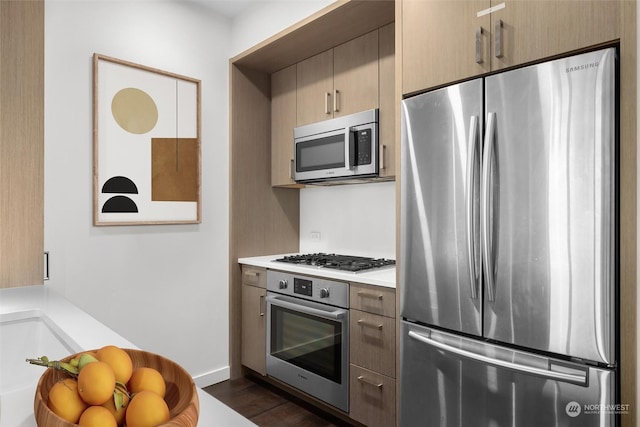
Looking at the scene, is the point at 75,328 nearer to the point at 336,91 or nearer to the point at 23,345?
the point at 23,345

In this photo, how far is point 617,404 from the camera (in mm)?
1311

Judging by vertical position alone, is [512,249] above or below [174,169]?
below

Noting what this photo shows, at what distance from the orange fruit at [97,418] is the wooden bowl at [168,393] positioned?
2cm

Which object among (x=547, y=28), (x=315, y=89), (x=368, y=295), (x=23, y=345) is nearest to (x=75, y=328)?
(x=23, y=345)

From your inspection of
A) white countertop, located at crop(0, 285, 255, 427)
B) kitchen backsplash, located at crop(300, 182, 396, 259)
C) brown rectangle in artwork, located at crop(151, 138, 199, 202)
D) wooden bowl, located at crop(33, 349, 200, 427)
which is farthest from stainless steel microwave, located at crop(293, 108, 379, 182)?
wooden bowl, located at crop(33, 349, 200, 427)

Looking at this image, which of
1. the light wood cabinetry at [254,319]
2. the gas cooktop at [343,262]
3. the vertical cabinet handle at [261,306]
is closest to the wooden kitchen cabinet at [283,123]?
the gas cooktop at [343,262]

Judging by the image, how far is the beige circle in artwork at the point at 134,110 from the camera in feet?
8.05

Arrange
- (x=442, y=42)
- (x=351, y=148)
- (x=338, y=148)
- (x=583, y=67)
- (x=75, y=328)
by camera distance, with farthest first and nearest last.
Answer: (x=338, y=148), (x=351, y=148), (x=442, y=42), (x=583, y=67), (x=75, y=328)

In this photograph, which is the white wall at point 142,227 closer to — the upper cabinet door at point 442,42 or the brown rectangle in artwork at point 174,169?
the brown rectangle in artwork at point 174,169

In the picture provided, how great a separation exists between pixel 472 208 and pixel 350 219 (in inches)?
55.0

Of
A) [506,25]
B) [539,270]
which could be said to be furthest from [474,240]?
[506,25]

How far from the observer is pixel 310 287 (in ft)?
7.95

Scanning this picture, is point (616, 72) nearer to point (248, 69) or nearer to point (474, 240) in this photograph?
point (474, 240)

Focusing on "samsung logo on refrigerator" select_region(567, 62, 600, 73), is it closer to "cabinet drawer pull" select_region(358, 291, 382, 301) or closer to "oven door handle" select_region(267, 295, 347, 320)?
"cabinet drawer pull" select_region(358, 291, 382, 301)
